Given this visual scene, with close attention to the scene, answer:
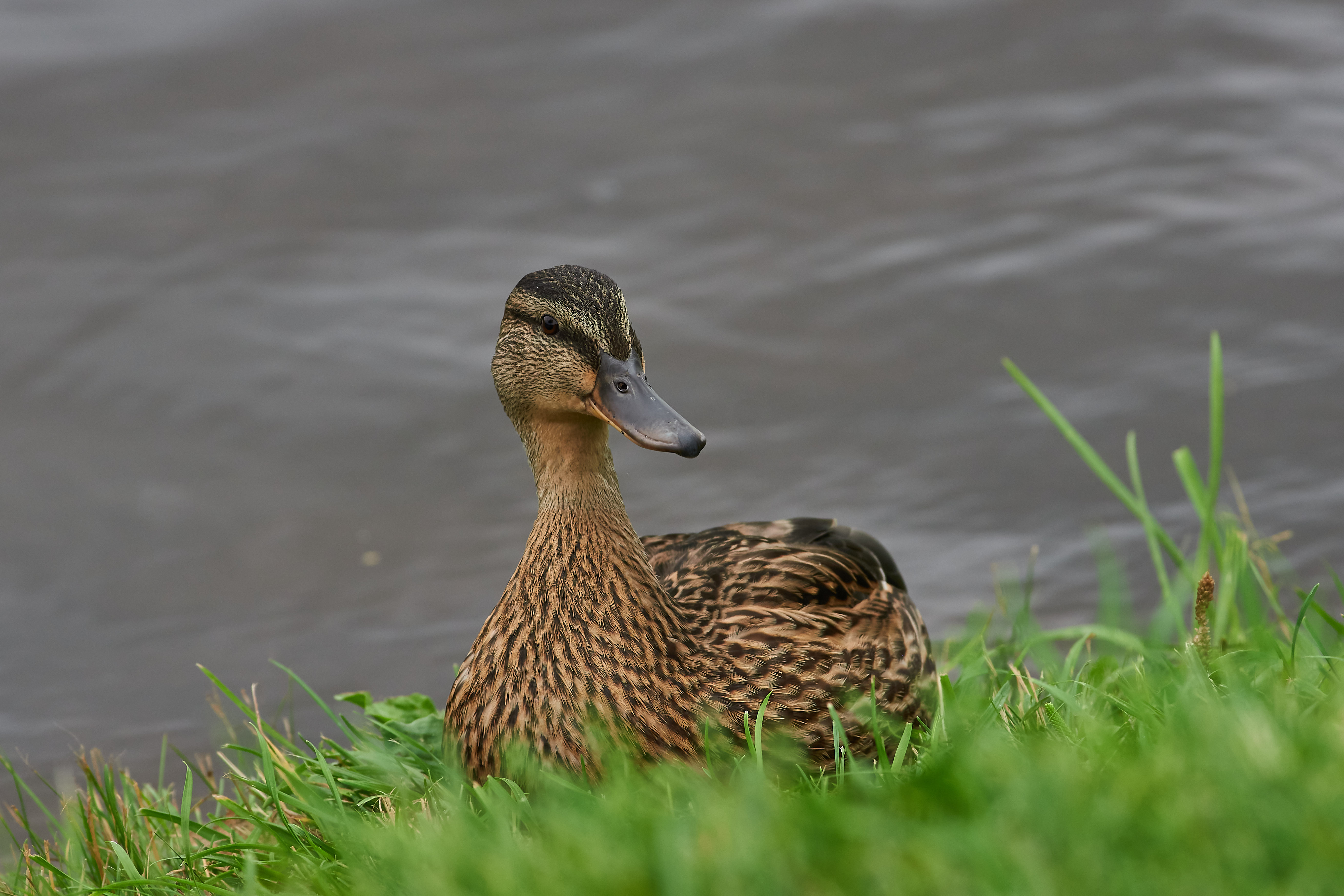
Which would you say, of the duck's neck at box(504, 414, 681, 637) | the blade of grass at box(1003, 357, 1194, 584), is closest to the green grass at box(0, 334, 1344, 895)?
the blade of grass at box(1003, 357, 1194, 584)

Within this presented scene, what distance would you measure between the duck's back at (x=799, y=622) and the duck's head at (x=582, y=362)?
1.90 ft

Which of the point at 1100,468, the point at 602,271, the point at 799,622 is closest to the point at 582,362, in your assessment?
the point at 799,622

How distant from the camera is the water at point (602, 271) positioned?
6.80 meters

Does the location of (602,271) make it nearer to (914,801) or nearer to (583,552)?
(583,552)

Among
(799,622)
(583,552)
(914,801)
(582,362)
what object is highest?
(582,362)

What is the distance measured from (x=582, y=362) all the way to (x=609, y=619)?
668 millimetres

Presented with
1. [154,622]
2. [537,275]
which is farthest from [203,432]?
[537,275]

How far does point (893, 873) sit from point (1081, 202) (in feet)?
24.8

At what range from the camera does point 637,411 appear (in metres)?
3.62

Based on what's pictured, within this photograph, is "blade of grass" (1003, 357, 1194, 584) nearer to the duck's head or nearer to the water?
the duck's head

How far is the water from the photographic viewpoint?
6797mm

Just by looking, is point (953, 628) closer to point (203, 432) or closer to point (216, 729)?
point (216, 729)

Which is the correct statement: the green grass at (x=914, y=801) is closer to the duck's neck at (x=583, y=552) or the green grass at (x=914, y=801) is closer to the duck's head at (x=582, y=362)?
the duck's neck at (x=583, y=552)

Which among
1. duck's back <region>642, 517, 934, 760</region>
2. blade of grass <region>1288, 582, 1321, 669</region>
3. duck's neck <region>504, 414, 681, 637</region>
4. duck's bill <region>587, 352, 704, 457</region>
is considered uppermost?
duck's bill <region>587, 352, 704, 457</region>
